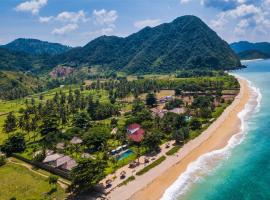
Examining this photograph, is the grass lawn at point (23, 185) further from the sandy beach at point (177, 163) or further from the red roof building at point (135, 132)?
the red roof building at point (135, 132)

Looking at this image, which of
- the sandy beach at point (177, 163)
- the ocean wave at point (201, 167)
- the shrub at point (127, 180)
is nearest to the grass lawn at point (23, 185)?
the shrub at point (127, 180)

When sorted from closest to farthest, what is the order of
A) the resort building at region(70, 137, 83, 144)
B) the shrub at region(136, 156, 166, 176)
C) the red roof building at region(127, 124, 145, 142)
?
1. the shrub at region(136, 156, 166, 176)
2. the red roof building at region(127, 124, 145, 142)
3. the resort building at region(70, 137, 83, 144)

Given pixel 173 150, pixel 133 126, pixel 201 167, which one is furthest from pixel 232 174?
pixel 133 126

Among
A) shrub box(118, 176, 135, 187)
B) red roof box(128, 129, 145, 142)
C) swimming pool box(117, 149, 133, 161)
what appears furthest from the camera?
red roof box(128, 129, 145, 142)

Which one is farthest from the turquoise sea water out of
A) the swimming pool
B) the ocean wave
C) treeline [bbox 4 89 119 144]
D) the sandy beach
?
treeline [bbox 4 89 119 144]

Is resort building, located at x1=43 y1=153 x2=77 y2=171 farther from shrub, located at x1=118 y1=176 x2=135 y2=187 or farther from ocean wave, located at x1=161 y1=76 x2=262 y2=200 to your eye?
ocean wave, located at x1=161 y1=76 x2=262 y2=200

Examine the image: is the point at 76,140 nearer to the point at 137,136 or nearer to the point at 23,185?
the point at 137,136

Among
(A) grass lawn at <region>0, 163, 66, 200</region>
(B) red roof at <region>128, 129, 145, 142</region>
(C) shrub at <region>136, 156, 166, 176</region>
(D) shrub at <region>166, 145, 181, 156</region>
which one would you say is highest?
(B) red roof at <region>128, 129, 145, 142</region>
